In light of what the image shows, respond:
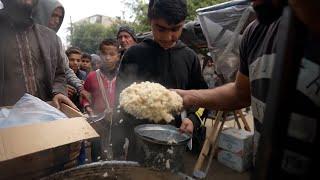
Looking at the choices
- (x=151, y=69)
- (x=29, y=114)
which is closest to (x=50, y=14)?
(x=151, y=69)

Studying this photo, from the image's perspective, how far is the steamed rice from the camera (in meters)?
1.84

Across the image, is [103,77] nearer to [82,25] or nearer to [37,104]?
[37,104]

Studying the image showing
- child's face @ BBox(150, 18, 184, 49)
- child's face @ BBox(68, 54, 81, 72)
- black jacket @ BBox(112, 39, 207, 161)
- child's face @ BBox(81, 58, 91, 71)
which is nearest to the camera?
child's face @ BBox(150, 18, 184, 49)

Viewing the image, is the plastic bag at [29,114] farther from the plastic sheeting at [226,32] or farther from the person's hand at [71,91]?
the plastic sheeting at [226,32]

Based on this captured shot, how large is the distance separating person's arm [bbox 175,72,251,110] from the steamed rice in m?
0.12

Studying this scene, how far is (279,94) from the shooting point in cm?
49

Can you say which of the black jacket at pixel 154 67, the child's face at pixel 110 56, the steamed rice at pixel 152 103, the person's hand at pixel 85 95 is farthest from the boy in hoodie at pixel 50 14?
the steamed rice at pixel 152 103

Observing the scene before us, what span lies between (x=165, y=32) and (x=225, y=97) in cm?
107

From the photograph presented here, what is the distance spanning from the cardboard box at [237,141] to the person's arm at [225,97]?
124 inches

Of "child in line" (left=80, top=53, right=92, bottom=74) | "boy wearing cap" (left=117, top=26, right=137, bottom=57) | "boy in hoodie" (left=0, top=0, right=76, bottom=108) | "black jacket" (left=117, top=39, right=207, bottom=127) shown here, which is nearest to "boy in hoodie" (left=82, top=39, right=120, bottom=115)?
"boy wearing cap" (left=117, top=26, right=137, bottom=57)

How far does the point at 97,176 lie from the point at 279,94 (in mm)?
1505

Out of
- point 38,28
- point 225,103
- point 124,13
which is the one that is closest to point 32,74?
point 38,28

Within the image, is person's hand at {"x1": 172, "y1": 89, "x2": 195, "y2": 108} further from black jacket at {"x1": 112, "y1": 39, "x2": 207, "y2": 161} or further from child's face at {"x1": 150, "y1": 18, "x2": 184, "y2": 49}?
child's face at {"x1": 150, "y1": 18, "x2": 184, "y2": 49}

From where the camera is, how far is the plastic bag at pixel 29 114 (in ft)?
5.76
